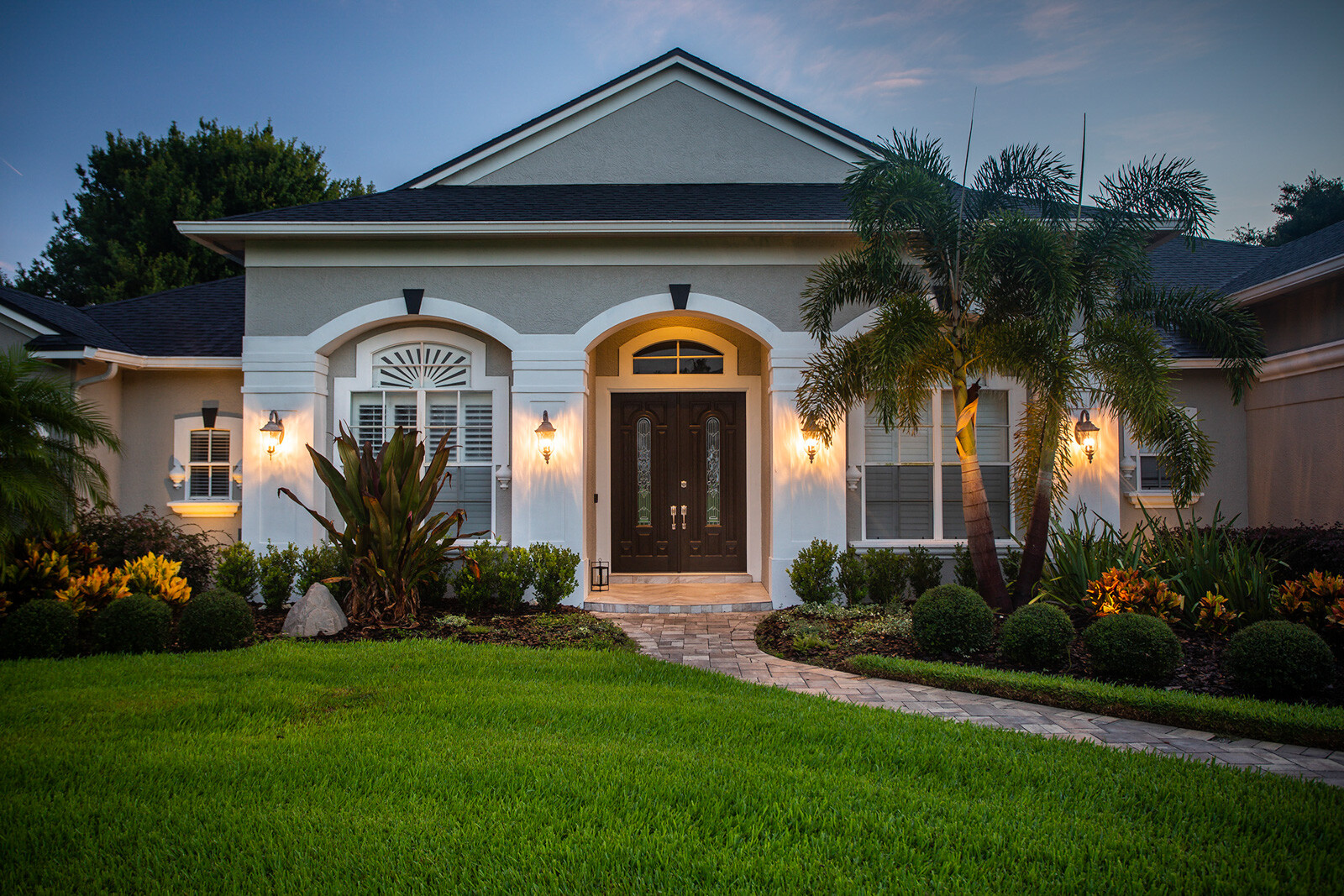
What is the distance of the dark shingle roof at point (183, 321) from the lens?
400 inches

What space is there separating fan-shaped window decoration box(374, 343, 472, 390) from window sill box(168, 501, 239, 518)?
2.59m

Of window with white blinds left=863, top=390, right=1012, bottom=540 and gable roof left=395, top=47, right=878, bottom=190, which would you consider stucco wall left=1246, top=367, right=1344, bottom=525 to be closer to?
window with white blinds left=863, top=390, right=1012, bottom=540

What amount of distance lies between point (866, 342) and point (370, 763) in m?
5.86

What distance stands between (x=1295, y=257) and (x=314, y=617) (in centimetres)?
1339

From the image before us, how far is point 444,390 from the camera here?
9859mm

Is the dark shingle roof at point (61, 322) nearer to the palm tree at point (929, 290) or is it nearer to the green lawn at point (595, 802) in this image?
the green lawn at point (595, 802)

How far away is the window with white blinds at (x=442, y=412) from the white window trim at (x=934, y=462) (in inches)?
188

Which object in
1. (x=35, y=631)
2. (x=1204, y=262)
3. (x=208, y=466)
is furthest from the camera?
(x=1204, y=262)

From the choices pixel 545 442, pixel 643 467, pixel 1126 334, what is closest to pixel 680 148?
pixel 643 467

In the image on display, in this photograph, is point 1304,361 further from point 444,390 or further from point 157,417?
point 157,417

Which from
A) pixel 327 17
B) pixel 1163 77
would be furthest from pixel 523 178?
pixel 1163 77

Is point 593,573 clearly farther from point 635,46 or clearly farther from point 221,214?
point 221,214

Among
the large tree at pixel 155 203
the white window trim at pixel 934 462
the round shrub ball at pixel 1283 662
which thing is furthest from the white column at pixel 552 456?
the large tree at pixel 155 203

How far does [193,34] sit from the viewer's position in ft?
20.0
